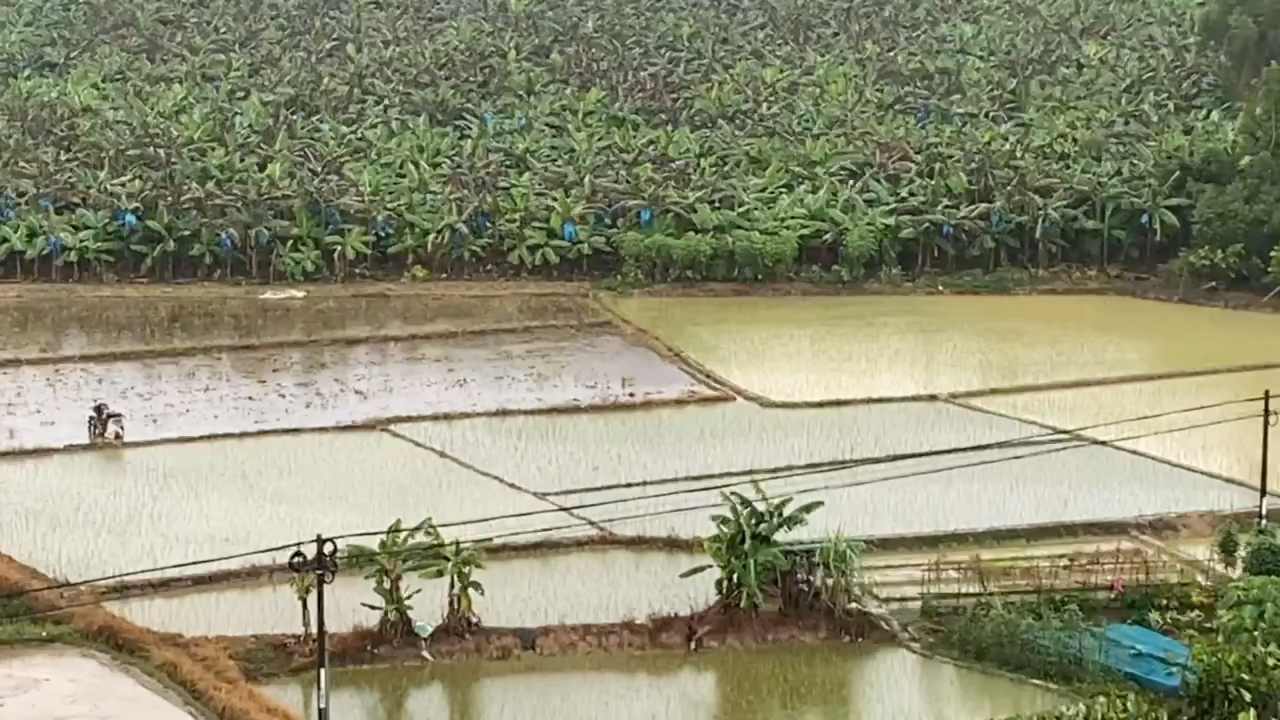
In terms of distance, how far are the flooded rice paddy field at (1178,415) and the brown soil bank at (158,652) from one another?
8845mm

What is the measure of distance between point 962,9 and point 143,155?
1944 centimetres

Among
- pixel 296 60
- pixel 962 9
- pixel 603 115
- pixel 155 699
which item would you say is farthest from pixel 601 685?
pixel 962 9

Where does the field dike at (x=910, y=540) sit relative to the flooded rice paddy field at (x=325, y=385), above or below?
below

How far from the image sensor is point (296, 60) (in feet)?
110

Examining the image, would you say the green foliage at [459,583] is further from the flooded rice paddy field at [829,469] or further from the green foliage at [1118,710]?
the green foliage at [1118,710]

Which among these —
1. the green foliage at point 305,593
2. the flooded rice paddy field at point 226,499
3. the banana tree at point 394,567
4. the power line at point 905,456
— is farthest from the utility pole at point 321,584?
the power line at point 905,456

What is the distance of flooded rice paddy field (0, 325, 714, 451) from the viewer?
16.7m

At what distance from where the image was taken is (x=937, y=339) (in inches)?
822

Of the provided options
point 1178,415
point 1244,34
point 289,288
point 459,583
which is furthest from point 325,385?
point 1244,34

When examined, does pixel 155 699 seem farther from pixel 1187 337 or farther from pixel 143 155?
pixel 143 155

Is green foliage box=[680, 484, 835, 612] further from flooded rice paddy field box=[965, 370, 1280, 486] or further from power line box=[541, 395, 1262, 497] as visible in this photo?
flooded rice paddy field box=[965, 370, 1280, 486]

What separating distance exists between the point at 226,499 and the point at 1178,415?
921 centimetres

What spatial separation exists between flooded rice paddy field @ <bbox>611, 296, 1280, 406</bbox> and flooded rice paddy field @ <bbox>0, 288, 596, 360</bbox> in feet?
5.80

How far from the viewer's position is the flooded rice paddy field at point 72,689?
9.16m
